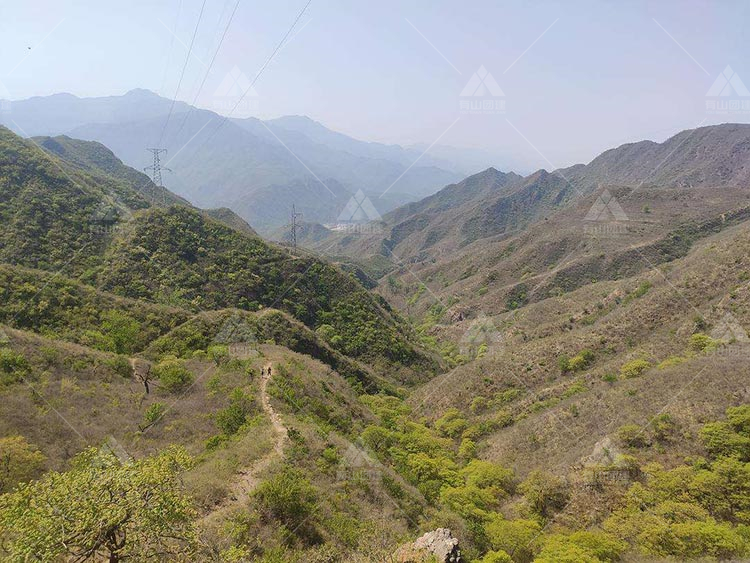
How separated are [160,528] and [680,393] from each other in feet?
103

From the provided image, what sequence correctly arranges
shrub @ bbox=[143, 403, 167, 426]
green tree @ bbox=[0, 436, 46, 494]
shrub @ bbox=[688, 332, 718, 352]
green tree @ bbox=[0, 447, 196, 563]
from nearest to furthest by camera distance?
1. green tree @ bbox=[0, 447, 196, 563]
2. green tree @ bbox=[0, 436, 46, 494]
3. shrub @ bbox=[143, 403, 167, 426]
4. shrub @ bbox=[688, 332, 718, 352]

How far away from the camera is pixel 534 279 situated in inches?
3364

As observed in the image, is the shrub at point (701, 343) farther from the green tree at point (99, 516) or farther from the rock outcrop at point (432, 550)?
the green tree at point (99, 516)

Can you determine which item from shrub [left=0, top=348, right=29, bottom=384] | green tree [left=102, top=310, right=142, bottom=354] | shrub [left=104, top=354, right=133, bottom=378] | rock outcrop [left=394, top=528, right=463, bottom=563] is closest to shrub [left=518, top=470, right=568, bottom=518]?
rock outcrop [left=394, top=528, right=463, bottom=563]

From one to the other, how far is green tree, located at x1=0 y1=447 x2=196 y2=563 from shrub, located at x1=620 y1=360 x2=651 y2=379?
35512mm

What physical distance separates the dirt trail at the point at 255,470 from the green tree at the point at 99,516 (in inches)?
259

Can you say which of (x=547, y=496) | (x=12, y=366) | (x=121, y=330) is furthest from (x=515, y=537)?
(x=121, y=330)

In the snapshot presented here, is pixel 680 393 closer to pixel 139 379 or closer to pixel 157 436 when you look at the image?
pixel 157 436

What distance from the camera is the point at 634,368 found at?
3353cm

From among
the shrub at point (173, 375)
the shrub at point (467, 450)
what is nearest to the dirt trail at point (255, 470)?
the shrub at point (173, 375)

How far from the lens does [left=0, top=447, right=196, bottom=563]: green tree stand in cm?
767

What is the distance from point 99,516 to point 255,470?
34.5 feet

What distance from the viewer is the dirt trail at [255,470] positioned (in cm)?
1571

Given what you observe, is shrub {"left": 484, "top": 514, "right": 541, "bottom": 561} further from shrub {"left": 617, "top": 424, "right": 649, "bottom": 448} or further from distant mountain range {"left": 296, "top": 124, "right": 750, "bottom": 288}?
distant mountain range {"left": 296, "top": 124, "right": 750, "bottom": 288}
